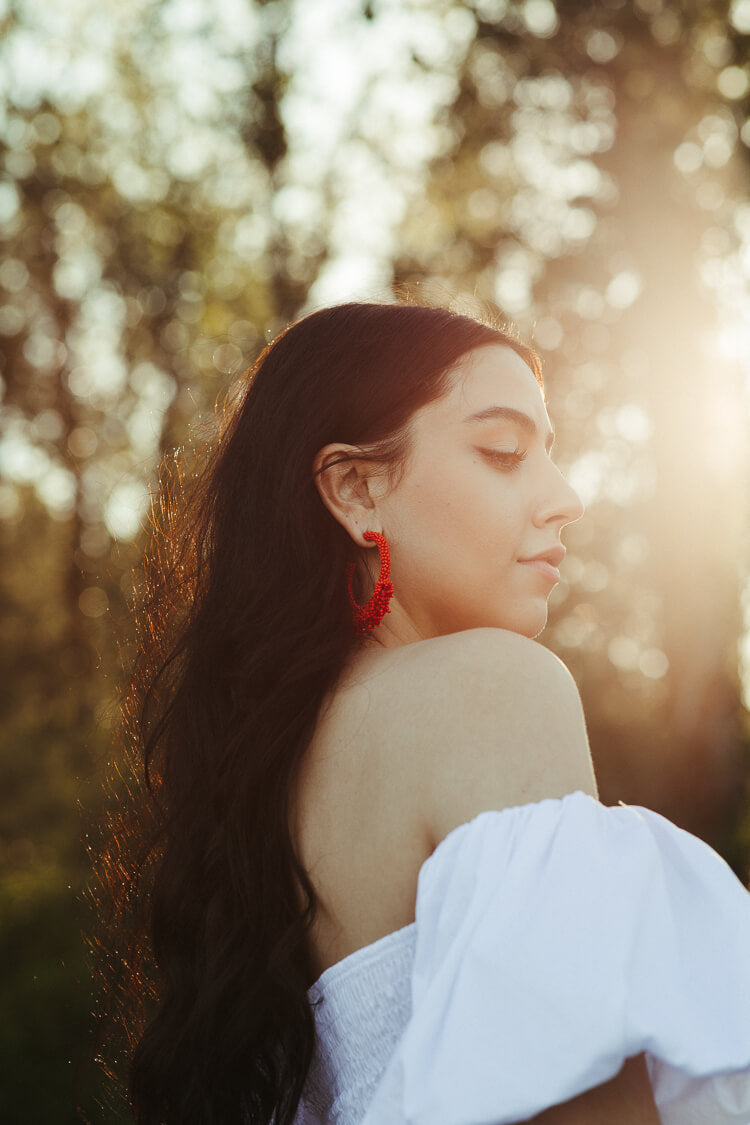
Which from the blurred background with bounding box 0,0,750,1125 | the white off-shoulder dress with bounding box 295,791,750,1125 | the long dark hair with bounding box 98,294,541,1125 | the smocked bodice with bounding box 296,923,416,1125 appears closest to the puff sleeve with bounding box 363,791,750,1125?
the white off-shoulder dress with bounding box 295,791,750,1125

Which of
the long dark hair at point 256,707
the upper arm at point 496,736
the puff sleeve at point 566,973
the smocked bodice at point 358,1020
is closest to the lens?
the puff sleeve at point 566,973

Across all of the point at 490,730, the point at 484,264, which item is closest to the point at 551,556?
the point at 490,730

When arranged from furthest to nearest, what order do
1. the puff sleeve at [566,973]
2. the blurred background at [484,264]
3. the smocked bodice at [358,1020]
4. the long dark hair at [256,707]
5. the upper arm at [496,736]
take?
the blurred background at [484,264]
the long dark hair at [256,707]
the smocked bodice at [358,1020]
the upper arm at [496,736]
the puff sleeve at [566,973]

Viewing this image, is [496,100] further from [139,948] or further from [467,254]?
[139,948]

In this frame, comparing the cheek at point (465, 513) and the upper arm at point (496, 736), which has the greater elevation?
the cheek at point (465, 513)

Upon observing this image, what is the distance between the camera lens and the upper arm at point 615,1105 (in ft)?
4.23

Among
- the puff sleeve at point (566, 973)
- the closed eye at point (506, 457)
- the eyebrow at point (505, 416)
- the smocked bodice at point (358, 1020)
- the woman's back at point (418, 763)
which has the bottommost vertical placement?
the smocked bodice at point (358, 1020)

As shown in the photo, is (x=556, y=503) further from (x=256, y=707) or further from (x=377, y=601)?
(x=256, y=707)

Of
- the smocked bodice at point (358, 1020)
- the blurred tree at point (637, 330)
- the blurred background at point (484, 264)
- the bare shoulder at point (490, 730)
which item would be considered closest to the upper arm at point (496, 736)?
the bare shoulder at point (490, 730)

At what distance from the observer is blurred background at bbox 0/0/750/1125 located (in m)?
9.78

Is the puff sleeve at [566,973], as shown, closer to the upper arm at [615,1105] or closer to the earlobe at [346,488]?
the upper arm at [615,1105]

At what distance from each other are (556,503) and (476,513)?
0.50ft

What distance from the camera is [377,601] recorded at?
179 centimetres

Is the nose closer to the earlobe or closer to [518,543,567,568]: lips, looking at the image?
[518,543,567,568]: lips
